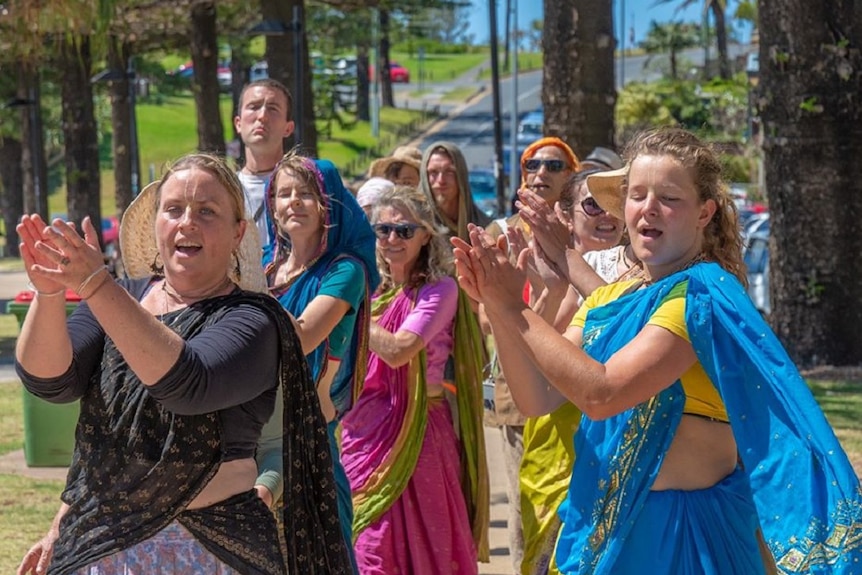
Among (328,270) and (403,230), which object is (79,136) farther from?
(328,270)

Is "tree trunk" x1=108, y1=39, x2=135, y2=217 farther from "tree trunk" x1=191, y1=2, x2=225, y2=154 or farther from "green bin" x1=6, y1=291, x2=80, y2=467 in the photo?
"green bin" x1=6, y1=291, x2=80, y2=467

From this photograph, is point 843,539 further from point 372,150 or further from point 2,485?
point 372,150

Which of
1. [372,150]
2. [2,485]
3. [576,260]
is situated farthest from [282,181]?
[372,150]

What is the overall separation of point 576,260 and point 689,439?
2.88ft

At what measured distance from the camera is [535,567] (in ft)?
17.1

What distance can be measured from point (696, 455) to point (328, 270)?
1791 mm

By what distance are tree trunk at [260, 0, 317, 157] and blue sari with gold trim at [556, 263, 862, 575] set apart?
38.1ft

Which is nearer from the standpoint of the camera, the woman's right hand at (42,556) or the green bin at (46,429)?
the woman's right hand at (42,556)

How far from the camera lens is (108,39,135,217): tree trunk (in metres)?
25.1

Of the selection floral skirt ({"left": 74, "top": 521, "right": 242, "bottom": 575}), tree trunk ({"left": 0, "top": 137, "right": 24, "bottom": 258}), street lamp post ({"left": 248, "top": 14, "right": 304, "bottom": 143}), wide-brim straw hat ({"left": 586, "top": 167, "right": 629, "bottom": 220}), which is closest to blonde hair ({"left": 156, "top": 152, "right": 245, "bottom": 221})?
floral skirt ({"left": 74, "top": 521, "right": 242, "bottom": 575})

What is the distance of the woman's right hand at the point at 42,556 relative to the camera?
11.4 ft

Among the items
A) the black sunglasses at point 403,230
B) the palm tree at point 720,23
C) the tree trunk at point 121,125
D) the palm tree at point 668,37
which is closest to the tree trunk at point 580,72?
the black sunglasses at point 403,230

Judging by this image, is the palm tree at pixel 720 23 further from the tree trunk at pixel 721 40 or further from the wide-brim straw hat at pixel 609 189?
the wide-brim straw hat at pixel 609 189

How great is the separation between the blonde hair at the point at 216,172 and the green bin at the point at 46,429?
5706 mm
